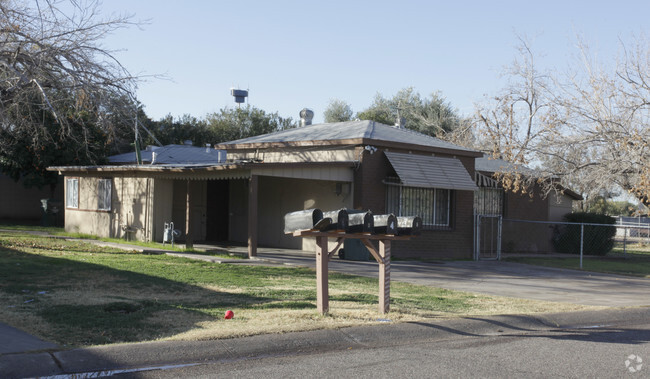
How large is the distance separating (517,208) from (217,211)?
11.1m

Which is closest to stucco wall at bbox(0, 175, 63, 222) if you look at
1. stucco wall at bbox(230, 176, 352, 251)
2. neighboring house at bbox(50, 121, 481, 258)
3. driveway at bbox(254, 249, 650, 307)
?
neighboring house at bbox(50, 121, 481, 258)

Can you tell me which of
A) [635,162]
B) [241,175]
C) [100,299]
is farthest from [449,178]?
[100,299]

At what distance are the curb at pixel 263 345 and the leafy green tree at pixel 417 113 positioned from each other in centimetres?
3177

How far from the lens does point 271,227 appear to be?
21.0 metres

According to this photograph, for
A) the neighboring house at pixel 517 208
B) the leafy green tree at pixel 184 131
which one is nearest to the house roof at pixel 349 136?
the neighboring house at pixel 517 208

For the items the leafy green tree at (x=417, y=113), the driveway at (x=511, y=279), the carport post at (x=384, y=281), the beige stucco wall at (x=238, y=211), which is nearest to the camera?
the carport post at (x=384, y=281)

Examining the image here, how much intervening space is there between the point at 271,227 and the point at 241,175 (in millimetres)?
4499

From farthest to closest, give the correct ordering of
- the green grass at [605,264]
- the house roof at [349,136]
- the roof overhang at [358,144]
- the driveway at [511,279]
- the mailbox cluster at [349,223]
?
the house roof at [349,136] → the green grass at [605,264] → the roof overhang at [358,144] → the driveway at [511,279] → the mailbox cluster at [349,223]

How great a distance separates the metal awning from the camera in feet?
60.8

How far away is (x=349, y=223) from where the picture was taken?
28.0 ft

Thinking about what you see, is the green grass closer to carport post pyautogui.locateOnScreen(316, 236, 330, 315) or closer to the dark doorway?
the dark doorway

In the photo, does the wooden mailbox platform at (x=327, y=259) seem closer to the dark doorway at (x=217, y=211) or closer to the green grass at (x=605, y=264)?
the green grass at (x=605, y=264)

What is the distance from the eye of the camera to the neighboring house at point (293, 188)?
18.3m

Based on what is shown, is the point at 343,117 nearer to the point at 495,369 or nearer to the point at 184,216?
the point at 184,216
